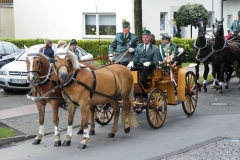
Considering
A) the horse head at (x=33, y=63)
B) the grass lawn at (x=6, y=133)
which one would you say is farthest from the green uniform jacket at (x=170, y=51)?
the grass lawn at (x=6, y=133)

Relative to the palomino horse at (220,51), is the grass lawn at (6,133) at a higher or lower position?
lower

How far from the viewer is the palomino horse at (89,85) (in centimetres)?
974

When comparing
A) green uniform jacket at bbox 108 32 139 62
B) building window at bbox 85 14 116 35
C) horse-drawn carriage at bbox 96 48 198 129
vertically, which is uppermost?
building window at bbox 85 14 116 35

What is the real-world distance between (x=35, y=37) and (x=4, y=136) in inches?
815

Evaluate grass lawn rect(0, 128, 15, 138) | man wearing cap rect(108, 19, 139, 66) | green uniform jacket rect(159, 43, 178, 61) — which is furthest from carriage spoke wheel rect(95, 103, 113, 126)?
grass lawn rect(0, 128, 15, 138)

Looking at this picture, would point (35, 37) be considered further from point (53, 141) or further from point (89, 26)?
point (53, 141)

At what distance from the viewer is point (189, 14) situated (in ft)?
91.6

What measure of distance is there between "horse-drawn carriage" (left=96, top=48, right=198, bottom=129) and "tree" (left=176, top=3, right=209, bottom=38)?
1498 cm

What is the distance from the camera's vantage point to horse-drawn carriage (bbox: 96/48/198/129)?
11.6m

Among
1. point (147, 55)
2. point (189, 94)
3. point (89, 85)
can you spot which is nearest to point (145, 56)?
point (147, 55)

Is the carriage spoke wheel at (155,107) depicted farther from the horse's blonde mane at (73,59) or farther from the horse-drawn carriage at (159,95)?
the horse's blonde mane at (73,59)

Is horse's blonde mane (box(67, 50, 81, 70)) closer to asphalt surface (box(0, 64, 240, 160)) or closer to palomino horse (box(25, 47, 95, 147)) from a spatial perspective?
palomino horse (box(25, 47, 95, 147))

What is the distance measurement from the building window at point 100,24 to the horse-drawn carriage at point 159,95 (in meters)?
15.9

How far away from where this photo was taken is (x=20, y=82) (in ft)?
55.5
